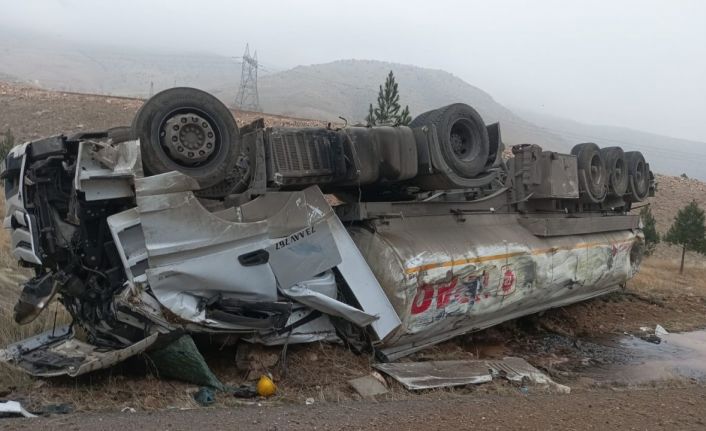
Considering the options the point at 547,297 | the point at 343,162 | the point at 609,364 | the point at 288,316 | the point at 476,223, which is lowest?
the point at 609,364

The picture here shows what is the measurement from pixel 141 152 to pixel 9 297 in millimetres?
3673

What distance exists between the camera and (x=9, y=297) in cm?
709

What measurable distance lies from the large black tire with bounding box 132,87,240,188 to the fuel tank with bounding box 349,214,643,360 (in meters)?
1.64

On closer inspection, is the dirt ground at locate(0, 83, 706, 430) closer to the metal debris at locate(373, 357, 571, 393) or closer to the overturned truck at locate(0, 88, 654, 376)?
the metal debris at locate(373, 357, 571, 393)

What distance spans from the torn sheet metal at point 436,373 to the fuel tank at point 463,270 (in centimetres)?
30

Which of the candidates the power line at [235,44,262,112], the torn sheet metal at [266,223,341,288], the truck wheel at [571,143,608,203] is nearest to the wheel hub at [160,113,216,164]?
the torn sheet metal at [266,223,341,288]

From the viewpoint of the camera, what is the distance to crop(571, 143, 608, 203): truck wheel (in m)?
9.01

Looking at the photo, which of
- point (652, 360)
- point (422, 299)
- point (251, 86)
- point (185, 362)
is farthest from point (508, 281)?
point (251, 86)

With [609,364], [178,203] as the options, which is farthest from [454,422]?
[609,364]

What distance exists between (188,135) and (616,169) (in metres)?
7.62

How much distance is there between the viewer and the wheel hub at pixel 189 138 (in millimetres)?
4828

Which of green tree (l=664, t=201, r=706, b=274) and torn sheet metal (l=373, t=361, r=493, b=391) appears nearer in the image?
torn sheet metal (l=373, t=361, r=493, b=391)

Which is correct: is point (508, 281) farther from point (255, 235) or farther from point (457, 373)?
point (255, 235)

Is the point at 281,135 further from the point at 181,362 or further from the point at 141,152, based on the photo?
the point at 181,362
